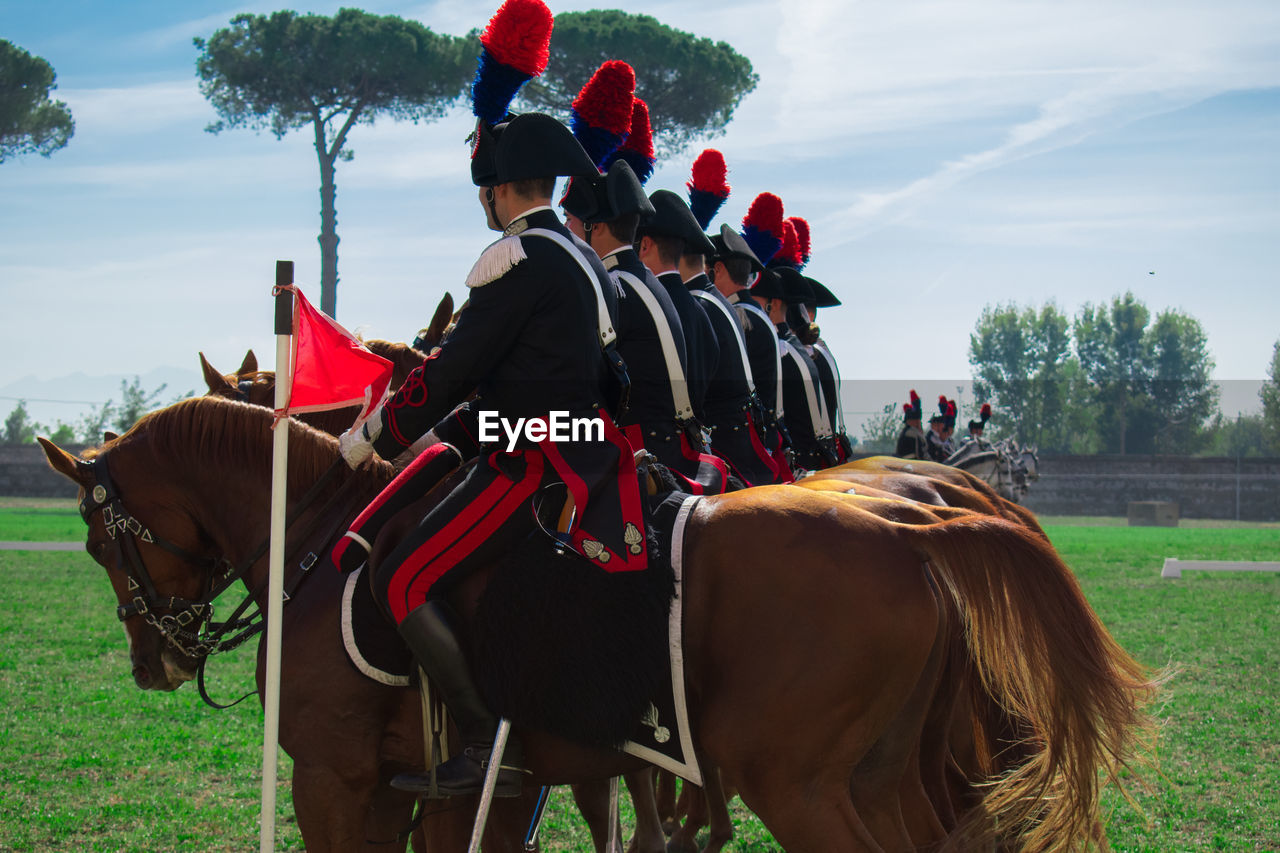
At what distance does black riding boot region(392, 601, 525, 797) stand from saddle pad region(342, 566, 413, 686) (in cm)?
17

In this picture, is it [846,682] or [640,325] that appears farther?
[640,325]

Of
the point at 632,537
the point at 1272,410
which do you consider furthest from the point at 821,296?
the point at 1272,410

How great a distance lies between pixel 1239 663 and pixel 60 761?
948cm

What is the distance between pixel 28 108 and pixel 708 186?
1514 inches

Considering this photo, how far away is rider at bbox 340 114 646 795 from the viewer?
11.5 feet

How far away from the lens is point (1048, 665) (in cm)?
323

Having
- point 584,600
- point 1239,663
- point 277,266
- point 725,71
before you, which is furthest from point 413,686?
point 725,71

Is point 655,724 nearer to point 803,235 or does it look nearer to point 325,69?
point 803,235

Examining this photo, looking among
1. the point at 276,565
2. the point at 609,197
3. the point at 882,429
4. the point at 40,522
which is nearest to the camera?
the point at 276,565

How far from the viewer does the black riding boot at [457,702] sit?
350 centimetres

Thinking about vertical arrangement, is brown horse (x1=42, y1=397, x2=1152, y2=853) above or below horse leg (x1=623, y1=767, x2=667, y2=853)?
above

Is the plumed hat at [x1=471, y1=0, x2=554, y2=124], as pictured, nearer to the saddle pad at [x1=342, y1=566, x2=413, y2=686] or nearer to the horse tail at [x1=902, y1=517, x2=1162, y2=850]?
the saddle pad at [x1=342, y1=566, x2=413, y2=686]

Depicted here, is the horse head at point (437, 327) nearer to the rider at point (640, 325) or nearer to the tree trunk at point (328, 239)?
the rider at point (640, 325)

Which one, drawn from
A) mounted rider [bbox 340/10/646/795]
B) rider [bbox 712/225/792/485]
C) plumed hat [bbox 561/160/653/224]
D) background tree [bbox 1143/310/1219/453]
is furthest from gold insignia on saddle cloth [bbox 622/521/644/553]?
background tree [bbox 1143/310/1219/453]
